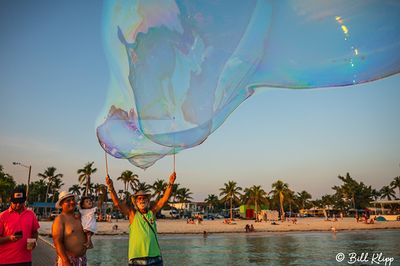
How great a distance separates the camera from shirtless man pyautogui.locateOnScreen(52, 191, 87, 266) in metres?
4.66

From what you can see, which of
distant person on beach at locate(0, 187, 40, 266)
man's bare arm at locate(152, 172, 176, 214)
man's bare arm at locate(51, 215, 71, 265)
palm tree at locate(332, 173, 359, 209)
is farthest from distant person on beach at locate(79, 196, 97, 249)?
palm tree at locate(332, 173, 359, 209)

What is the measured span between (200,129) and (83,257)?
3983 mm

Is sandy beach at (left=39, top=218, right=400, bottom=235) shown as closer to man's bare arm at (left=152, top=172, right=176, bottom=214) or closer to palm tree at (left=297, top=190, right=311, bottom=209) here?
man's bare arm at (left=152, top=172, right=176, bottom=214)

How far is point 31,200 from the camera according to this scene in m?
104

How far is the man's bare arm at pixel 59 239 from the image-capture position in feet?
15.0

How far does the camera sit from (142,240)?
16.2 ft

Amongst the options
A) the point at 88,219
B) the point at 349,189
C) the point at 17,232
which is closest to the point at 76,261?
the point at 88,219

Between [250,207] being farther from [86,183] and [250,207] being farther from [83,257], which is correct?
[83,257]

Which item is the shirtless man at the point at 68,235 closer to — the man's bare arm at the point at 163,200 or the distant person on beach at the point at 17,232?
the distant person on beach at the point at 17,232

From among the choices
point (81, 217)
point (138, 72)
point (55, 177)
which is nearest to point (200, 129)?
point (138, 72)

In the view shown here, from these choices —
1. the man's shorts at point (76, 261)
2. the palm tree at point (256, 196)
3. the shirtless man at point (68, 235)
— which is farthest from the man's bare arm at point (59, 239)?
the palm tree at point (256, 196)

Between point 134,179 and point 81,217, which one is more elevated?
point 134,179

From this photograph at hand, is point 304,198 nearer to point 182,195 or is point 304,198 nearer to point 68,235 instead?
point 182,195

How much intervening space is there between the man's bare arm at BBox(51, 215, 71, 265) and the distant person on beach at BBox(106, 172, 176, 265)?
0.88m
